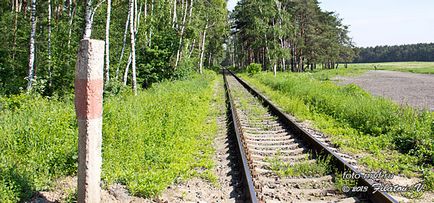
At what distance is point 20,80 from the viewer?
19438 mm

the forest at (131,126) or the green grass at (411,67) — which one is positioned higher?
the green grass at (411,67)

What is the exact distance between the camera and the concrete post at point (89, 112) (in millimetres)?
3594

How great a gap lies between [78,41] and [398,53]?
166 metres

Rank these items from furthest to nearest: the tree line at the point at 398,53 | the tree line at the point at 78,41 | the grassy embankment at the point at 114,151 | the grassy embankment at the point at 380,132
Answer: the tree line at the point at 398,53
the tree line at the point at 78,41
the grassy embankment at the point at 380,132
the grassy embankment at the point at 114,151

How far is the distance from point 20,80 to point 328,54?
2211 inches

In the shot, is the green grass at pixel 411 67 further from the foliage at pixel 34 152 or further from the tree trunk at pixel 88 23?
the foliage at pixel 34 152

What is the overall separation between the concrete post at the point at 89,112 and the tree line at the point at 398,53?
481 feet

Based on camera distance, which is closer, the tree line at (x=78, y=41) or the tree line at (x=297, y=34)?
the tree line at (x=78, y=41)

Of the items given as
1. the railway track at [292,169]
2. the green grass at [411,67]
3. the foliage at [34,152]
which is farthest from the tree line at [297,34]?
the foliage at [34,152]

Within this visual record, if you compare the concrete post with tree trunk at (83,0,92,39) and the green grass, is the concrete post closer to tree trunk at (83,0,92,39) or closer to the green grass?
tree trunk at (83,0,92,39)

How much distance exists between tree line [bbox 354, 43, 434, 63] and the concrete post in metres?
147

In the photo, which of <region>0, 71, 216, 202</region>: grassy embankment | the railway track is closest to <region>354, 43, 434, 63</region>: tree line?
the railway track

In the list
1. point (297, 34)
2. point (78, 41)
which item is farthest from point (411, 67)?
point (78, 41)

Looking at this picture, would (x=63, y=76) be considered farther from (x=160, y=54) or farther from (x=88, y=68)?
(x=88, y=68)
